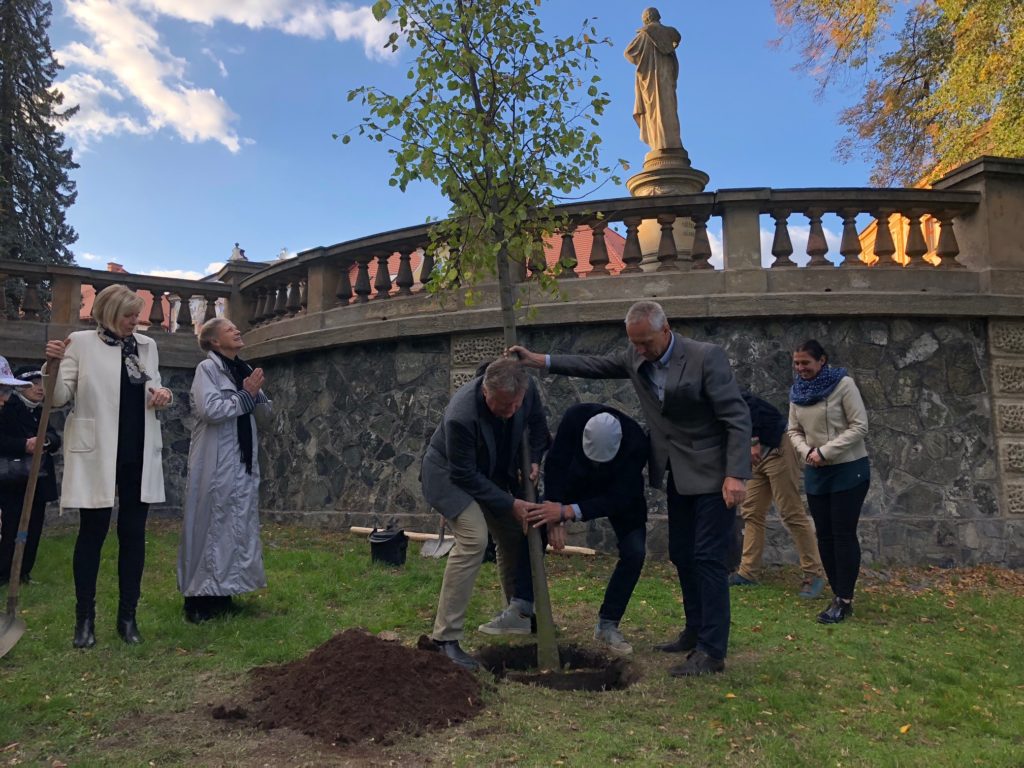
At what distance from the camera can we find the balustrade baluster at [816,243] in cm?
809

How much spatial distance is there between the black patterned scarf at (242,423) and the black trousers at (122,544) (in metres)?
0.70

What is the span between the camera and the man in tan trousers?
248 inches

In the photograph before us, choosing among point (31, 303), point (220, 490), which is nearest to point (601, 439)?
point (220, 490)

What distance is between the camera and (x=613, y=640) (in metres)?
4.70

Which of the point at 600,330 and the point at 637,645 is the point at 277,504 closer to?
the point at 600,330

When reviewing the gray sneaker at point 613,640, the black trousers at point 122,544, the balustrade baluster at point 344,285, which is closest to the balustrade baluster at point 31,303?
the balustrade baluster at point 344,285

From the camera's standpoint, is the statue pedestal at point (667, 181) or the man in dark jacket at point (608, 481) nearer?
the man in dark jacket at point (608, 481)

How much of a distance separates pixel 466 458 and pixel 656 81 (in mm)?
8901

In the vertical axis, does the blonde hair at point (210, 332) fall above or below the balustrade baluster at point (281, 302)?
below

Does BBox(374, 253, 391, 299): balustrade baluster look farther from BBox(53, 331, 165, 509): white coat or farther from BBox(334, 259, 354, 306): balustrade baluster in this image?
BBox(53, 331, 165, 509): white coat

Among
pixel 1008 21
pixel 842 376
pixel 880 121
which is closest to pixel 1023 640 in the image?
pixel 842 376

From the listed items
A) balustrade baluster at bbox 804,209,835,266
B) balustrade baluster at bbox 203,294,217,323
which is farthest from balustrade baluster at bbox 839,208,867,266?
balustrade baluster at bbox 203,294,217,323

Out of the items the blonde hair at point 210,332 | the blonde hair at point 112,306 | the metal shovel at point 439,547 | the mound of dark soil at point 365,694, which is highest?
the blonde hair at point 112,306

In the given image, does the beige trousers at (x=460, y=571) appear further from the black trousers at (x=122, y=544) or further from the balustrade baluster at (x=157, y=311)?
the balustrade baluster at (x=157, y=311)
